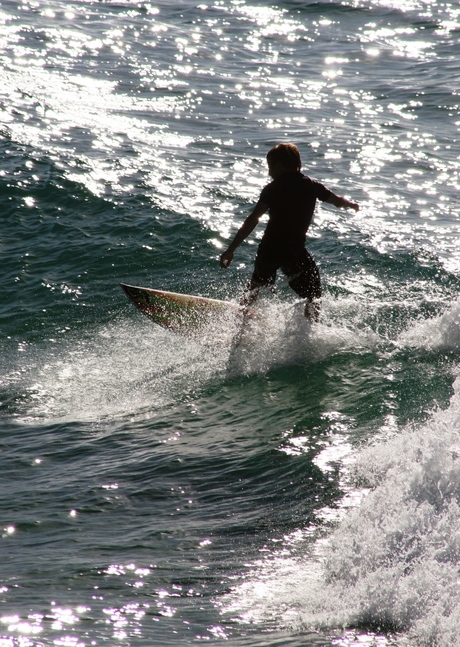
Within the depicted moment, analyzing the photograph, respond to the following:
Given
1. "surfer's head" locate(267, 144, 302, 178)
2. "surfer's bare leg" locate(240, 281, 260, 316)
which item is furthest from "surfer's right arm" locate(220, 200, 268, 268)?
"surfer's bare leg" locate(240, 281, 260, 316)

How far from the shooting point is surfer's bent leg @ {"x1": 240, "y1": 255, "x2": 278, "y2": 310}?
9203mm

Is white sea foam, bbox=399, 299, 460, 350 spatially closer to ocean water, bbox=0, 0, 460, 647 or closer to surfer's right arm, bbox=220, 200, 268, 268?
ocean water, bbox=0, 0, 460, 647

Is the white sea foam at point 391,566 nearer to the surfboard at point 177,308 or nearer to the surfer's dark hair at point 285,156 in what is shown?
the surfer's dark hair at point 285,156

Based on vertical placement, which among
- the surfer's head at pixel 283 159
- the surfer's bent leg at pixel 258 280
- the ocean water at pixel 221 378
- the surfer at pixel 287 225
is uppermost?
the surfer's head at pixel 283 159

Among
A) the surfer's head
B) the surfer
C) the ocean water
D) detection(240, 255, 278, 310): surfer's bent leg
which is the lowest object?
the ocean water

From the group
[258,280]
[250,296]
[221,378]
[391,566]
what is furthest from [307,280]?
[391,566]

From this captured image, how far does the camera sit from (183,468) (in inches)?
286

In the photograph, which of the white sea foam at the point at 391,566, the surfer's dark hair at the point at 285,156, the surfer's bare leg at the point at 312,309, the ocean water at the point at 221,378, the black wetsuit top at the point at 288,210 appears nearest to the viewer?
Result: the white sea foam at the point at 391,566

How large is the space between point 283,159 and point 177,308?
2.43m

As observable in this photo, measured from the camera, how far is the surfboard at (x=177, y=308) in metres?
9.91

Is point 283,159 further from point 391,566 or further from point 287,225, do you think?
point 391,566

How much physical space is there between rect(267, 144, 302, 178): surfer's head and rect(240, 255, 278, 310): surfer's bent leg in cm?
107

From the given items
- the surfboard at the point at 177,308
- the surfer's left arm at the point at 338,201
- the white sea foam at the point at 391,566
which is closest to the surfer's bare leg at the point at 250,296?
the surfboard at the point at 177,308

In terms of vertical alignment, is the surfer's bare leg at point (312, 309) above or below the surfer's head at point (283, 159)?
below
